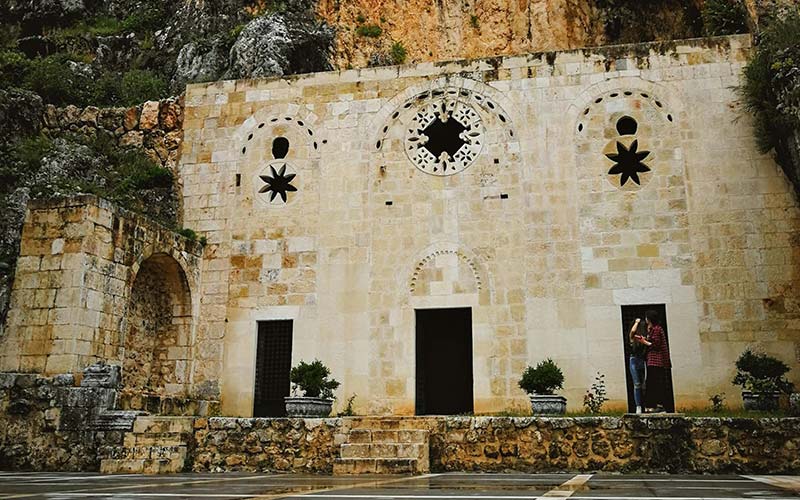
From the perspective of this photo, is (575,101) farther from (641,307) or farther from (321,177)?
(321,177)

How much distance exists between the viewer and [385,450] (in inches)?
407

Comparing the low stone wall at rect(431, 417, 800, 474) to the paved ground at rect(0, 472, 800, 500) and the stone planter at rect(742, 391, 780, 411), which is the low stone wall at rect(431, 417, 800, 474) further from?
the paved ground at rect(0, 472, 800, 500)

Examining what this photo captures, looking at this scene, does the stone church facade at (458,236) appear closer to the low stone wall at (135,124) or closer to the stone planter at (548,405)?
the low stone wall at (135,124)

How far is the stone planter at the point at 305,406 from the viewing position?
39.2ft

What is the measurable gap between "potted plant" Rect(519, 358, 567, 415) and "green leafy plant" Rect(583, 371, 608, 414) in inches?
63.5

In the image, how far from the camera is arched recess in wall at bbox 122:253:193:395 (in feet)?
47.6

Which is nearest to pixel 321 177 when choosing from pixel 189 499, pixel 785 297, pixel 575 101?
pixel 575 101

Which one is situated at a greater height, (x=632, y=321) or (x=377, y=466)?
(x=632, y=321)

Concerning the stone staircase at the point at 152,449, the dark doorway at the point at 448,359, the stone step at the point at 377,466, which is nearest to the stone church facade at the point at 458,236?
the stone staircase at the point at 152,449

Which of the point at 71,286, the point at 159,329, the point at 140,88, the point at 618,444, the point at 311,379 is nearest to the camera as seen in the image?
the point at 618,444

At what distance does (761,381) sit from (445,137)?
26.7 feet

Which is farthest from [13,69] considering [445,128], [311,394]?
[311,394]

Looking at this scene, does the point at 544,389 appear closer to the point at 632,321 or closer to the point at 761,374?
the point at 632,321

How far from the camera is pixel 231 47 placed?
19.8m
